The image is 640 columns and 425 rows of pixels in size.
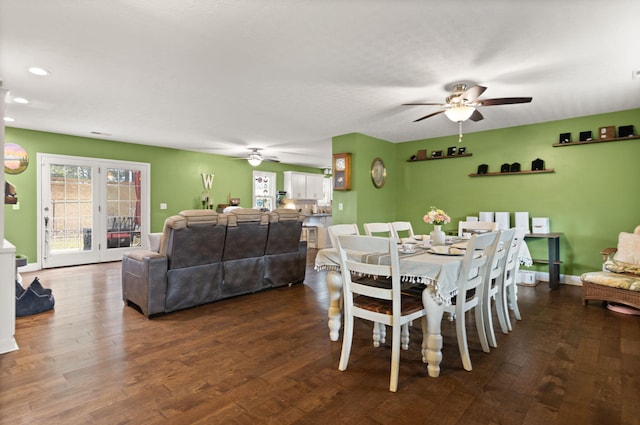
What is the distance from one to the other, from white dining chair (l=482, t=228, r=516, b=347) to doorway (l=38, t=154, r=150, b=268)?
6775 mm

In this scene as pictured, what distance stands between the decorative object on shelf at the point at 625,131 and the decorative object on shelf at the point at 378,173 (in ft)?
11.5

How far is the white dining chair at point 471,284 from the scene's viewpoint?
2318 millimetres

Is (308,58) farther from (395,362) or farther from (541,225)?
(541,225)

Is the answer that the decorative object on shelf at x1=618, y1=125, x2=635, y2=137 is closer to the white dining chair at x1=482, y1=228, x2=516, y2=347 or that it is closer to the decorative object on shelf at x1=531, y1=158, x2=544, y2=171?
the decorative object on shelf at x1=531, y1=158, x2=544, y2=171

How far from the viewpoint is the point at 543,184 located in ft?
17.3

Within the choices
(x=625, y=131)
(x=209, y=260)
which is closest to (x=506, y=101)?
(x=625, y=131)

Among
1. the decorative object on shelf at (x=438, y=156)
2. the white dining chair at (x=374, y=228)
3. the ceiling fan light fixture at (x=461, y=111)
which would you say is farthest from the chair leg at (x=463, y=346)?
the decorative object on shelf at (x=438, y=156)

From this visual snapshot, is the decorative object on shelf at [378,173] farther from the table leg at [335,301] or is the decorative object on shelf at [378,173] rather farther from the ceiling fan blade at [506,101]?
the table leg at [335,301]

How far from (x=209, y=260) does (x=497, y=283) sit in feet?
9.77

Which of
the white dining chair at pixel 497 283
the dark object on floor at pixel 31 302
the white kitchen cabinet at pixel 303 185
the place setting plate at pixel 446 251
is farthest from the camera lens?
the white kitchen cabinet at pixel 303 185

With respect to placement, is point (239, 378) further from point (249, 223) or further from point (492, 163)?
point (492, 163)

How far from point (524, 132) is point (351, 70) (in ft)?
12.1

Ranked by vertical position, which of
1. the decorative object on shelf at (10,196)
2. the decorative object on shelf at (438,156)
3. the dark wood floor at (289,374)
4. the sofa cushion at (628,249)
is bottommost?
the dark wood floor at (289,374)

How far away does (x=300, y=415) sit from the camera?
1.86m
